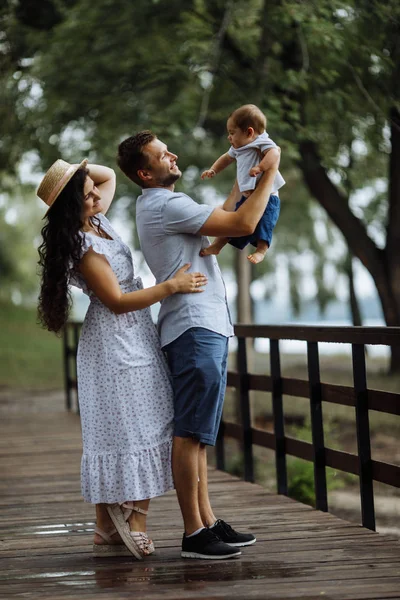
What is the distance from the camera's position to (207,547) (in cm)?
393

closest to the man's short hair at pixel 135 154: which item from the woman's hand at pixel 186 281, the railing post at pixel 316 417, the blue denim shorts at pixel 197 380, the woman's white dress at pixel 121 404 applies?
the woman's white dress at pixel 121 404

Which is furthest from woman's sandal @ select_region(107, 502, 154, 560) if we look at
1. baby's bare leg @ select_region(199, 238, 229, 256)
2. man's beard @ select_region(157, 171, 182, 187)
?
man's beard @ select_region(157, 171, 182, 187)

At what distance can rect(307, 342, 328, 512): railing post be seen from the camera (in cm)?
517

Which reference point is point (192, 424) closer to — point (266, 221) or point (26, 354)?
point (266, 221)

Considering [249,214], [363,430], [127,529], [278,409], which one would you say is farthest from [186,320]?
[278,409]

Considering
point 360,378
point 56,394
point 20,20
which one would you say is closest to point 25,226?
point 56,394

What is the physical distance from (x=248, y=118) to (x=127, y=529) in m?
1.69

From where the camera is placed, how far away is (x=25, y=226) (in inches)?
1348

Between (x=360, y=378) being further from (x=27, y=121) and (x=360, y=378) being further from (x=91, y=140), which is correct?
(x=27, y=121)

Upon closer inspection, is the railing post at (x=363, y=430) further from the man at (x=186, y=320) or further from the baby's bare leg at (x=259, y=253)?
the baby's bare leg at (x=259, y=253)

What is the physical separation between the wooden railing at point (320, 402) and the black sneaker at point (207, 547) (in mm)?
952

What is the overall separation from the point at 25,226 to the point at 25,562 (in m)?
30.9

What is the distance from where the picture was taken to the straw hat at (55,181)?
3838 mm

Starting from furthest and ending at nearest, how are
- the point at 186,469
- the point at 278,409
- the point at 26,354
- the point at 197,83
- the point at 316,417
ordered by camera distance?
the point at 26,354 < the point at 197,83 < the point at 278,409 < the point at 316,417 < the point at 186,469
